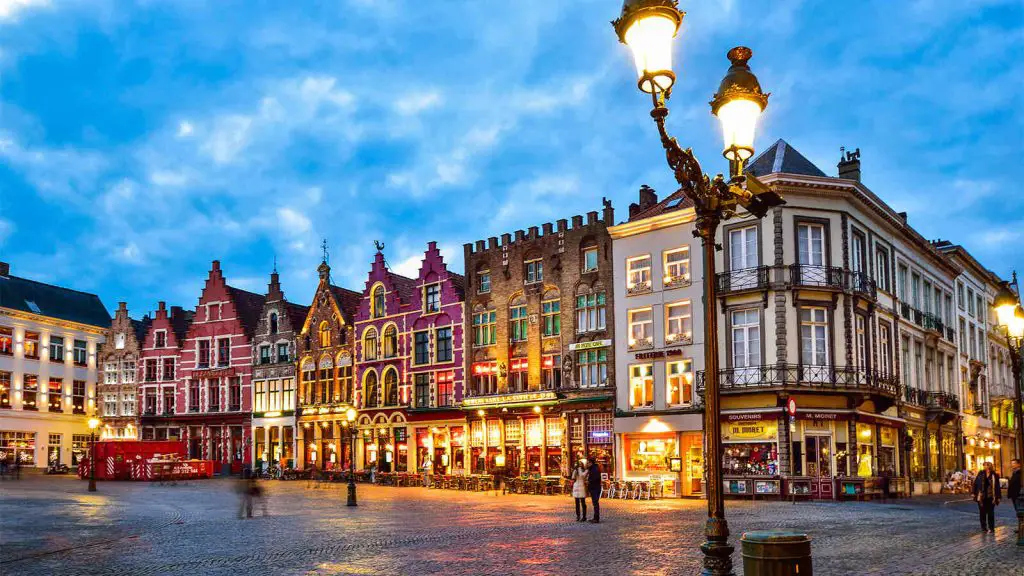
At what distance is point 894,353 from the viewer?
138 ft

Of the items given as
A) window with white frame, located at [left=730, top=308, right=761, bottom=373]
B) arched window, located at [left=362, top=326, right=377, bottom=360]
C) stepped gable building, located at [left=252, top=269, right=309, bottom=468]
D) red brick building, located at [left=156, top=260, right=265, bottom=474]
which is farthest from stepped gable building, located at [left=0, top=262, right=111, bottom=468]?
window with white frame, located at [left=730, top=308, right=761, bottom=373]

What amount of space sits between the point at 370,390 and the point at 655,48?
157 ft

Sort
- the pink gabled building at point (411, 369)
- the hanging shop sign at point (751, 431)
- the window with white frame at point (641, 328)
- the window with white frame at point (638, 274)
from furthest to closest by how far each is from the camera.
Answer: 1. the pink gabled building at point (411, 369)
2. the window with white frame at point (638, 274)
3. the window with white frame at point (641, 328)
4. the hanging shop sign at point (751, 431)

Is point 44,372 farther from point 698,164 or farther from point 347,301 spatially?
point 698,164

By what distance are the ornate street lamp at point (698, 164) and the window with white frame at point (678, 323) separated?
31367 millimetres

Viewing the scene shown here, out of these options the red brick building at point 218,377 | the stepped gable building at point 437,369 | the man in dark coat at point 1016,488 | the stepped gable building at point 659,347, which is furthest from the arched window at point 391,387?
the man in dark coat at point 1016,488

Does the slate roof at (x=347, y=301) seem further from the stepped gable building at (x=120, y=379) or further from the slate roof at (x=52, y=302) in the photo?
the slate roof at (x=52, y=302)

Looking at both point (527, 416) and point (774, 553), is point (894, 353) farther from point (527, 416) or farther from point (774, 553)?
point (774, 553)

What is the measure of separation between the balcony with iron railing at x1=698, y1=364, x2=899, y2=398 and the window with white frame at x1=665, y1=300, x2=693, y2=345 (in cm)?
299

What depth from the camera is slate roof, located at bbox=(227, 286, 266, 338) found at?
208 ft

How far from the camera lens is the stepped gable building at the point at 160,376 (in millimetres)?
65500

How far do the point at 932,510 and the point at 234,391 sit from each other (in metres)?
45.0

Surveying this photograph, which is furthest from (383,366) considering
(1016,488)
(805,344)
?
(1016,488)

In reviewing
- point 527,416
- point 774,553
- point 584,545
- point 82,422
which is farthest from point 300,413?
point 774,553
